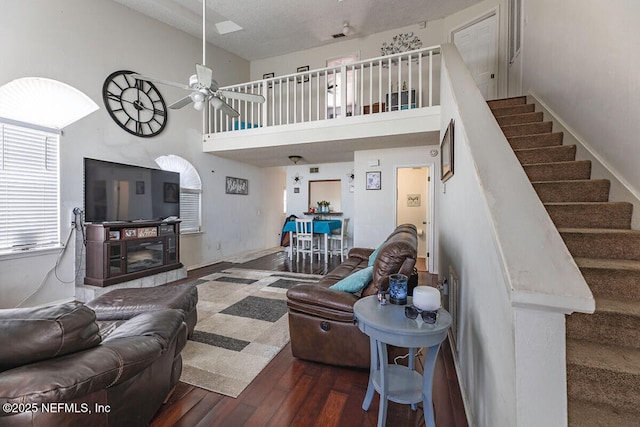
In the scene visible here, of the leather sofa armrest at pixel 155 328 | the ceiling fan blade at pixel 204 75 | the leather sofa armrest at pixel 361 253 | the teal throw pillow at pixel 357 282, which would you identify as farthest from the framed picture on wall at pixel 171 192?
the teal throw pillow at pixel 357 282

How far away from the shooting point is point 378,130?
443 centimetres

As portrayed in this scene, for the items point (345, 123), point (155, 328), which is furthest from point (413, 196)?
point (155, 328)

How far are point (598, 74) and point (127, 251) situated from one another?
5433 mm

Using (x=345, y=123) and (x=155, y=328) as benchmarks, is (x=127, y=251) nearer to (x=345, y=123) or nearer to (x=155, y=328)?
(x=155, y=328)

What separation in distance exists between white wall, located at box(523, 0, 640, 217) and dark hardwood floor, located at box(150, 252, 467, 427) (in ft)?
6.40

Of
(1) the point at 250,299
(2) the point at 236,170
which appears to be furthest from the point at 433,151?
(2) the point at 236,170

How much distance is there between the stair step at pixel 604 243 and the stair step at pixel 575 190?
1.47ft

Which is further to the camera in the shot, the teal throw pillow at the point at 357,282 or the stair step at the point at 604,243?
the teal throw pillow at the point at 357,282

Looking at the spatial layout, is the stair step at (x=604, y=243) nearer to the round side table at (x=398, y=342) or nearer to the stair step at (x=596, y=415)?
the stair step at (x=596, y=415)

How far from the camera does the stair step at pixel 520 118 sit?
3.15 metres

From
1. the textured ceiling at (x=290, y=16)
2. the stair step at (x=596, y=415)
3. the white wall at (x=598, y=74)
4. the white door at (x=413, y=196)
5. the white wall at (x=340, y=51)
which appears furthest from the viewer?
the white door at (x=413, y=196)

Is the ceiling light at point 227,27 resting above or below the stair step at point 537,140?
above

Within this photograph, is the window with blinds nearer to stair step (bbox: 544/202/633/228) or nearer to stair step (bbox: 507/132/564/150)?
stair step (bbox: 544/202/633/228)

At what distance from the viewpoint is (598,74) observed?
2.11m
